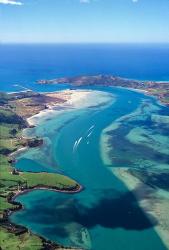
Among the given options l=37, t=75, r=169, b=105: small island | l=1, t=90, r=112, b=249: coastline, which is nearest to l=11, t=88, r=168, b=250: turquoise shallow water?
l=1, t=90, r=112, b=249: coastline

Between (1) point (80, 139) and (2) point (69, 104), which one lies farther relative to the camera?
(2) point (69, 104)

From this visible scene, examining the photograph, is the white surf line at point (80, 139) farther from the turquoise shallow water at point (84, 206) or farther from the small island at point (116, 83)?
the small island at point (116, 83)

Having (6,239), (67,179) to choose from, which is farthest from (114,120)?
(6,239)

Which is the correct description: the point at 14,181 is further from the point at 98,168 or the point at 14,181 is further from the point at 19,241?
the point at 19,241

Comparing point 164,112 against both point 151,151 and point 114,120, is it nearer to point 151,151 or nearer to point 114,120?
point 114,120

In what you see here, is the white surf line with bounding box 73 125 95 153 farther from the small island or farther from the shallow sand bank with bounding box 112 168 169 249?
the small island

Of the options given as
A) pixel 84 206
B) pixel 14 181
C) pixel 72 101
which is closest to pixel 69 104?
pixel 72 101
